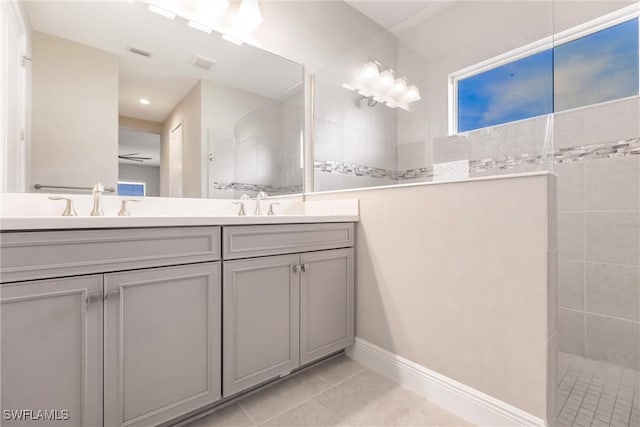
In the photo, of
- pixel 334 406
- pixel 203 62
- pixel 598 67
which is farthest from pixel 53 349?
pixel 598 67

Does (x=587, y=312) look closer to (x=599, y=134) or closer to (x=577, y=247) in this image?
(x=577, y=247)

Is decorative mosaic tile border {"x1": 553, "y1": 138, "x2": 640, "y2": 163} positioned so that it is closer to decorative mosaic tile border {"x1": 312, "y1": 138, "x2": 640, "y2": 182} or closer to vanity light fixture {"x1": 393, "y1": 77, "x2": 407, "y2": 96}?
decorative mosaic tile border {"x1": 312, "y1": 138, "x2": 640, "y2": 182}

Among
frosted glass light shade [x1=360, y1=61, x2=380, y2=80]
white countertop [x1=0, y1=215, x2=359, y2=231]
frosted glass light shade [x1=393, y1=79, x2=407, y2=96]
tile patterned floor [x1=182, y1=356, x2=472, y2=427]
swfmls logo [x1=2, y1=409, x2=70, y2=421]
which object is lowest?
tile patterned floor [x1=182, y1=356, x2=472, y2=427]

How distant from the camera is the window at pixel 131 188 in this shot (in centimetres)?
137

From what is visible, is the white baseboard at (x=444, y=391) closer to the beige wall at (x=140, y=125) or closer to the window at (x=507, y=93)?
the window at (x=507, y=93)

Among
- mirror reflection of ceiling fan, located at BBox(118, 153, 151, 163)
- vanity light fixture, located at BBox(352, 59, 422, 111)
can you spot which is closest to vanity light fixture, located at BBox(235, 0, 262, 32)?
vanity light fixture, located at BBox(352, 59, 422, 111)

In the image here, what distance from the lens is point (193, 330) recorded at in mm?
1064

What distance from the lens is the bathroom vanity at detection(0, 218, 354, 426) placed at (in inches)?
31.4

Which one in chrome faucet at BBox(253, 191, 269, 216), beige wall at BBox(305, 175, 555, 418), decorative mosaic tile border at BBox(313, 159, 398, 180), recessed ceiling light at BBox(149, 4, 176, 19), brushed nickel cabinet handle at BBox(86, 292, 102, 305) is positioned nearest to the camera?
brushed nickel cabinet handle at BBox(86, 292, 102, 305)

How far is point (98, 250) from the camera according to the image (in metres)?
0.89

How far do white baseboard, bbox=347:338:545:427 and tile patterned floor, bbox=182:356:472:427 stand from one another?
0.11ft

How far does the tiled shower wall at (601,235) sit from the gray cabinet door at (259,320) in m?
1.69

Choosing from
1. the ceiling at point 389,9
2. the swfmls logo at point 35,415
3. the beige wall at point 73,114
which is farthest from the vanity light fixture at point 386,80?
the swfmls logo at point 35,415

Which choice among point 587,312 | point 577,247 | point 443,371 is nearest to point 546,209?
point 443,371
